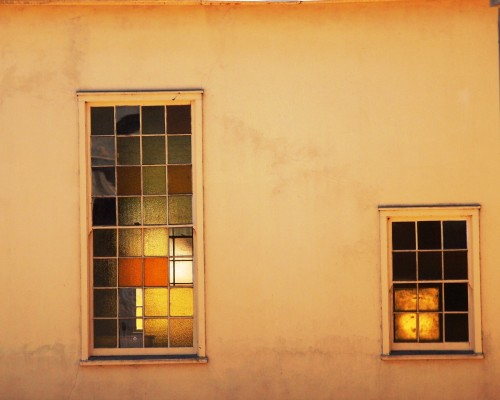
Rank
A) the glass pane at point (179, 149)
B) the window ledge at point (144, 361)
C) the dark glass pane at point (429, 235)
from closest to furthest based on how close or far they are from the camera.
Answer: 1. the window ledge at point (144, 361)
2. the dark glass pane at point (429, 235)
3. the glass pane at point (179, 149)

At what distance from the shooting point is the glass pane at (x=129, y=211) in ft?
31.7

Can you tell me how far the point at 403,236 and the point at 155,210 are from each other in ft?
9.54

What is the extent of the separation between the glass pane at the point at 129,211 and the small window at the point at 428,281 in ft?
9.29

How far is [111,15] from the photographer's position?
31.3 feet

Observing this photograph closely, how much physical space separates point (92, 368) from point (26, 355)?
78 cm

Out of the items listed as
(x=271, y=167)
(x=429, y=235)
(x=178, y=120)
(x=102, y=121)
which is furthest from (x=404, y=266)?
(x=102, y=121)

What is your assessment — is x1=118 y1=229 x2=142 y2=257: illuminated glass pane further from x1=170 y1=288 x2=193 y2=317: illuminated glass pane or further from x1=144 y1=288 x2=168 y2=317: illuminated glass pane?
x1=170 y1=288 x2=193 y2=317: illuminated glass pane

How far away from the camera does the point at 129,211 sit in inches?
381

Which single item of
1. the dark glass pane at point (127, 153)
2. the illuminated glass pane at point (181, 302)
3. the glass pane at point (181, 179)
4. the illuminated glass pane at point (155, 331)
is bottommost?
the illuminated glass pane at point (155, 331)

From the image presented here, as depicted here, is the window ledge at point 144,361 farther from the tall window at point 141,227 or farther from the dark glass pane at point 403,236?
the dark glass pane at point 403,236

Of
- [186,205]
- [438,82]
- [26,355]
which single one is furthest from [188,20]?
[26,355]

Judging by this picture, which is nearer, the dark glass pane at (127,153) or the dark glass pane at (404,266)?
the dark glass pane at (404,266)

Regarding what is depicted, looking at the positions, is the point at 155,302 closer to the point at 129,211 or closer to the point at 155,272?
the point at 155,272

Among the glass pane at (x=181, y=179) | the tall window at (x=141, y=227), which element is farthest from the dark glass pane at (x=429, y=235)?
the glass pane at (x=181, y=179)
